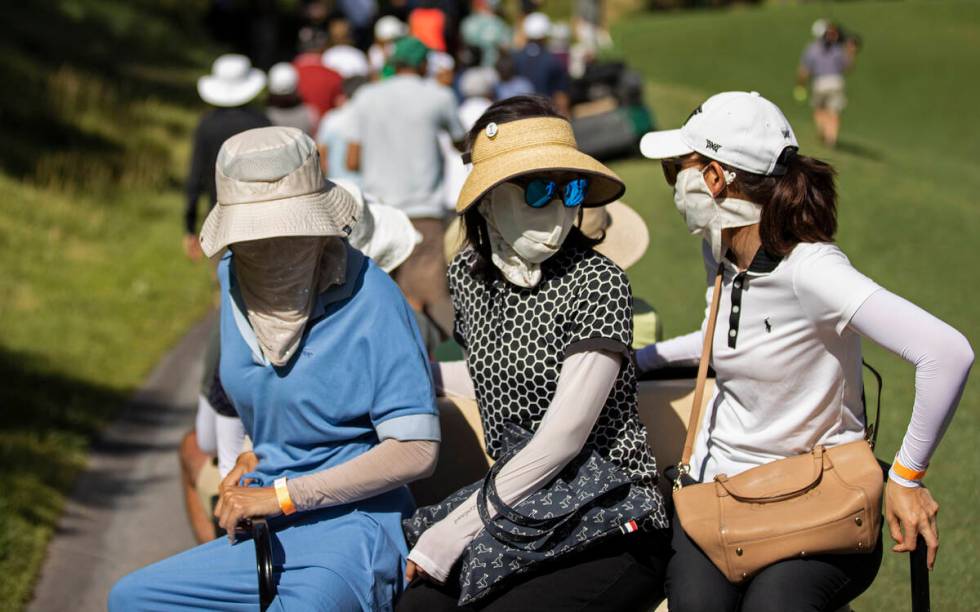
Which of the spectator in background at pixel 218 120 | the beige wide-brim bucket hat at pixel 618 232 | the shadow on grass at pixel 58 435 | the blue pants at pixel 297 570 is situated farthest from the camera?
the spectator in background at pixel 218 120

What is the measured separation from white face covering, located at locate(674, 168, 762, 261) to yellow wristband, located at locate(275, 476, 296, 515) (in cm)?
133

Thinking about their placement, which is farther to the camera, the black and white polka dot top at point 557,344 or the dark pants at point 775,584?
the black and white polka dot top at point 557,344

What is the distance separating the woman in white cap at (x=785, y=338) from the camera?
2717 millimetres

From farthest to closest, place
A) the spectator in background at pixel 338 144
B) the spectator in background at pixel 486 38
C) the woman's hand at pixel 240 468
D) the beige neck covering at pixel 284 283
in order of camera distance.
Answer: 1. the spectator in background at pixel 486 38
2. the spectator in background at pixel 338 144
3. the woman's hand at pixel 240 468
4. the beige neck covering at pixel 284 283

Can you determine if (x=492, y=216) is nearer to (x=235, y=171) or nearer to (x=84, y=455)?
(x=235, y=171)

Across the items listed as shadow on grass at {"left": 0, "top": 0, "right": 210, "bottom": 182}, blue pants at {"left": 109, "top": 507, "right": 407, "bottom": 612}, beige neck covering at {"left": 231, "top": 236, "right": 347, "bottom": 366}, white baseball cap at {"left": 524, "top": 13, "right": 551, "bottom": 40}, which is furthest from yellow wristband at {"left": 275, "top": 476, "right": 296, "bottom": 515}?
white baseball cap at {"left": 524, "top": 13, "right": 551, "bottom": 40}

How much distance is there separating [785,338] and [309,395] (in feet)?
4.24

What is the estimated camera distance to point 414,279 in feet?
20.6

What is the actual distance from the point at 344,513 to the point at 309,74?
27.7ft

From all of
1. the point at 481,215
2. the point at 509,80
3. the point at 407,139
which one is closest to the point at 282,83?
the point at 407,139

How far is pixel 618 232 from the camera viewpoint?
4383 mm

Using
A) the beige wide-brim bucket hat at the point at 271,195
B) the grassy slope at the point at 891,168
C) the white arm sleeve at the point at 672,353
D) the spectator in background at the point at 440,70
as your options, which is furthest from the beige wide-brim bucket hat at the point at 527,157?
the spectator in background at the point at 440,70

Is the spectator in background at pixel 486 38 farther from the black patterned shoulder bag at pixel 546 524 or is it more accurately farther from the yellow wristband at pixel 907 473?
the yellow wristband at pixel 907 473

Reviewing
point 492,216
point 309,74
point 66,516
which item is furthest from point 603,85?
point 492,216
